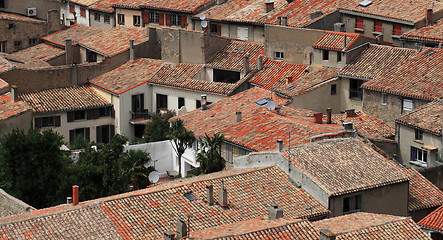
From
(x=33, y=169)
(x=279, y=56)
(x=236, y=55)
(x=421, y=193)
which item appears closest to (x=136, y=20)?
(x=236, y=55)

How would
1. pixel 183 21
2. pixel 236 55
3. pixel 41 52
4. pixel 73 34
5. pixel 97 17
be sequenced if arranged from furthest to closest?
pixel 97 17 → pixel 183 21 → pixel 73 34 → pixel 41 52 → pixel 236 55

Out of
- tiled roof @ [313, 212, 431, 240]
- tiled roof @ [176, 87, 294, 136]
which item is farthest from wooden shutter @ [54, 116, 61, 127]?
tiled roof @ [313, 212, 431, 240]

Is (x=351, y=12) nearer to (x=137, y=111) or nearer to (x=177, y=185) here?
(x=137, y=111)

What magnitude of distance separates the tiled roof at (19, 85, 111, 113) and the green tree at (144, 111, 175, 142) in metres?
5.75

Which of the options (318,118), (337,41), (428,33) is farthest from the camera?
(428,33)

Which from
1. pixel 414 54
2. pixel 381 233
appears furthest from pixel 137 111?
pixel 381 233

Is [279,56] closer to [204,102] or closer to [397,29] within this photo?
[204,102]

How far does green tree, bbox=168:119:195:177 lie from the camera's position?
208ft

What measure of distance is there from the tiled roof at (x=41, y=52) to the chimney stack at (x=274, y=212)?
4115cm

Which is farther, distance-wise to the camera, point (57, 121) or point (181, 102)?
point (181, 102)

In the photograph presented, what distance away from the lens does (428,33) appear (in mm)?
75125

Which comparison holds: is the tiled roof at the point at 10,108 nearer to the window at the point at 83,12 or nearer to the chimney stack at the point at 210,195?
the chimney stack at the point at 210,195

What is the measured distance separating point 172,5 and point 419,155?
3453cm

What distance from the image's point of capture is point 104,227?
45.4m
